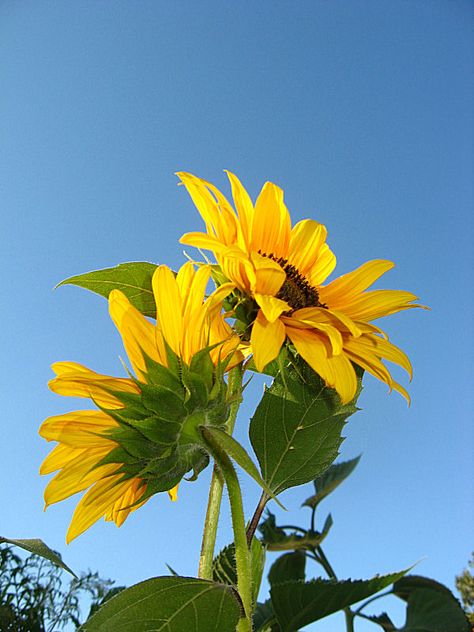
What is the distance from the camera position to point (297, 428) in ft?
2.15

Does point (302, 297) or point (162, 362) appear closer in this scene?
point (162, 362)

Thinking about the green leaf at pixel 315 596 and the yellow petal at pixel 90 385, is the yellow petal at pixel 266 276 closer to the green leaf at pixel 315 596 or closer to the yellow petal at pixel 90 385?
the yellow petal at pixel 90 385

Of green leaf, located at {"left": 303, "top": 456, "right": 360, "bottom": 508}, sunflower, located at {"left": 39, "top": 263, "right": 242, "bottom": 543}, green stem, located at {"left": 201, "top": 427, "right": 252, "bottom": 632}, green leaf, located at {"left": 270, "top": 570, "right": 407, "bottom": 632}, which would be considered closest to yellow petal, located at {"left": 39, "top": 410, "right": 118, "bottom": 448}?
sunflower, located at {"left": 39, "top": 263, "right": 242, "bottom": 543}

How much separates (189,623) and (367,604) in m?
0.68

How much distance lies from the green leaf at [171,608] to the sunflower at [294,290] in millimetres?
189

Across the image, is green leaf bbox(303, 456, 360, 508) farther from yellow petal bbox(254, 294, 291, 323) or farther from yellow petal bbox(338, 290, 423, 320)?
yellow petal bbox(254, 294, 291, 323)

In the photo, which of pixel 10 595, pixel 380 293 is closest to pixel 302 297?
pixel 380 293

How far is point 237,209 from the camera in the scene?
708mm

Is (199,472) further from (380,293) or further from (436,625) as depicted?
(436,625)

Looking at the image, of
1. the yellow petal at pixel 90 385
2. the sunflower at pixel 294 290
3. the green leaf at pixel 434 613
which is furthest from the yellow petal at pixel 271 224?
the green leaf at pixel 434 613

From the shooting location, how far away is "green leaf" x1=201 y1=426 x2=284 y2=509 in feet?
1.58

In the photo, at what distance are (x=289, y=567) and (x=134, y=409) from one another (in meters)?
0.82

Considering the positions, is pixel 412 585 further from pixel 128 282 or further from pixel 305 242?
pixel 128 282

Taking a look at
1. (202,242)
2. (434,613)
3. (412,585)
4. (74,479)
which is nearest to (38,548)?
(74,479)
